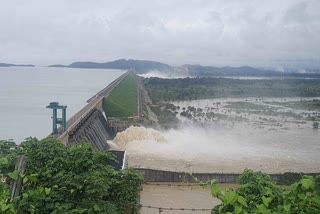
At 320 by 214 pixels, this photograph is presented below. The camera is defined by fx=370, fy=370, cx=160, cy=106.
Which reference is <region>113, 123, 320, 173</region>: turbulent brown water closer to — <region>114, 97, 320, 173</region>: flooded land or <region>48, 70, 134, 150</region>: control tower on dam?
<region>114, 97, 320, 173</region>: flooded land

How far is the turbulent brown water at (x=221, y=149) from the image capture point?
23.9 m

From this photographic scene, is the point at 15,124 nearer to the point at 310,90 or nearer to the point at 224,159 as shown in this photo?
the point at 224,159

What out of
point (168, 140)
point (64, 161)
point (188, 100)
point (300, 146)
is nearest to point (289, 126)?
point (300, 146)

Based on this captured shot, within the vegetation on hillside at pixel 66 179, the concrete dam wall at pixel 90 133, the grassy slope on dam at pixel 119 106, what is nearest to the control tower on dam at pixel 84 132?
the concrete dam wall at pixel 90 133

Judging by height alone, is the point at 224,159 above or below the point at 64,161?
below

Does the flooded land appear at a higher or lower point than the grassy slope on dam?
lower

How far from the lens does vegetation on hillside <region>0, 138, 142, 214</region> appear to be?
4643 mm

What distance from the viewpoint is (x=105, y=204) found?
5.18 metres

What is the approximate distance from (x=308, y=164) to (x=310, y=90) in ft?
223

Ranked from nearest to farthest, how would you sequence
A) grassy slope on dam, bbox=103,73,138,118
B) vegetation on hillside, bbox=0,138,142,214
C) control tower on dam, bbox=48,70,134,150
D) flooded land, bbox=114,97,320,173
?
vegetation on hillside, bbox=0,138,142,214 → control tower on dam, bbox=48,70,134,150 → flooded land, bbox=114,97,320,173 → grassy slope on dam, bbox=103,73,138,118

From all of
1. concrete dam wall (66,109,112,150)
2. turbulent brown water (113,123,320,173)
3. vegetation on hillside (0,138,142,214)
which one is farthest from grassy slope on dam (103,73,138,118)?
vegetation on hillside (0,138,142,214)

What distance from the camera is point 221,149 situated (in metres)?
28.9

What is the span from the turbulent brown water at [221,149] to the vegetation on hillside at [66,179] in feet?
55.7

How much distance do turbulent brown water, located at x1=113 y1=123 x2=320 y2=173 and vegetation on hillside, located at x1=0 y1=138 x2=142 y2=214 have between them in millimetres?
16988
